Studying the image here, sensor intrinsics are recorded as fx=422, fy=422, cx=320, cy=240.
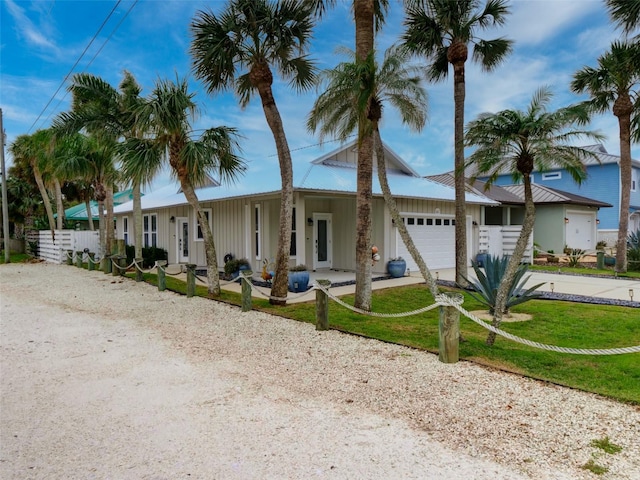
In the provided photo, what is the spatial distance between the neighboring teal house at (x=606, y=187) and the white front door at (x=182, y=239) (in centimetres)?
1918

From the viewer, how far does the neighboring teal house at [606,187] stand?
27.1 meters

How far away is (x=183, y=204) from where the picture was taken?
55.8ft

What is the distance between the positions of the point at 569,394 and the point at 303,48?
29.1 ft

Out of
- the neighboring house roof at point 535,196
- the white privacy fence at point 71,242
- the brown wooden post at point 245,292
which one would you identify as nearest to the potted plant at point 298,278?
the brown wooden post at point 245,292

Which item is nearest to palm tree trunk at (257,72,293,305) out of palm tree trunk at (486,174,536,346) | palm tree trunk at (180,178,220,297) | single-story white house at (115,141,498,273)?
palm tree trunk at (180,178,220,297)

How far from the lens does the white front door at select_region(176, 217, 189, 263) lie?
18.7 m

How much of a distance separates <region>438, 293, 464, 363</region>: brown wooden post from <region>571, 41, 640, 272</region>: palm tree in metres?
12.8

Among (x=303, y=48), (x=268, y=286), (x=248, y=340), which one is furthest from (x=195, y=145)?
(x=248, y=340)

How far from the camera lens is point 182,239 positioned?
18859 mm

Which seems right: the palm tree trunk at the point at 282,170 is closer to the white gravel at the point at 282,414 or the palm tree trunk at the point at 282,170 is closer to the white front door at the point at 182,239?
the white gravel at the point at 282,414

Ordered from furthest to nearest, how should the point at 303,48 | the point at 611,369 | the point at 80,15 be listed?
the point at 80,15 → the point at 303,48 → the point at 611,369

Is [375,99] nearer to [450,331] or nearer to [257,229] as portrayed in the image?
[450,331]

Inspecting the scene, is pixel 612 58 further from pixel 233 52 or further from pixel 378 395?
pixel 378 395

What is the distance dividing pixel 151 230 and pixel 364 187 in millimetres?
15757
